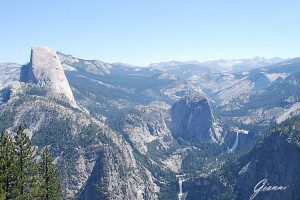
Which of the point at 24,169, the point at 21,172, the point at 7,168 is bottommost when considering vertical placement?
the point at 24,169

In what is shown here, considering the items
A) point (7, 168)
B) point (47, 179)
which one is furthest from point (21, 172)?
point (47, 179)

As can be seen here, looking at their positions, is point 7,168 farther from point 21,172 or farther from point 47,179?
point 47,179

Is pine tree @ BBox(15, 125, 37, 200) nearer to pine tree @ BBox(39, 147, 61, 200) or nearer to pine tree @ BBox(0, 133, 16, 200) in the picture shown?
pine tree @ BBox(0, 133, 16, 200)

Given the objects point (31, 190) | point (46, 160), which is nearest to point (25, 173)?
point (31, 190)

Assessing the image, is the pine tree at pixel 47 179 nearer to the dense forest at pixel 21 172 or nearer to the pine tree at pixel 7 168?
the dense forest at pixel 21 172

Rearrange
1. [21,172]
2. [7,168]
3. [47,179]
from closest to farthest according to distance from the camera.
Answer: [7,168] → [21,172] → [47,179]

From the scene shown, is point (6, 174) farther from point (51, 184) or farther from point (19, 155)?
point (51, 184)
